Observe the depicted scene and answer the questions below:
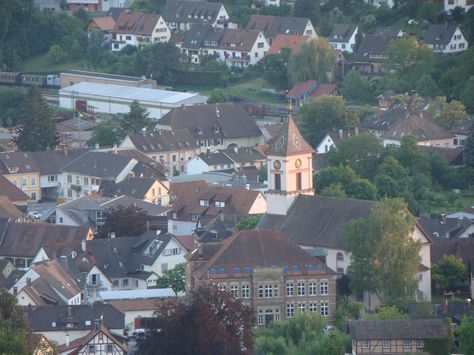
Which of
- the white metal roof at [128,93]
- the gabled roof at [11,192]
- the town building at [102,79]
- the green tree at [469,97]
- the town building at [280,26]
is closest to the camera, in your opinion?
the gabled roof at [11,192]

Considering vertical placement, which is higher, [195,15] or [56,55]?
[195,15]

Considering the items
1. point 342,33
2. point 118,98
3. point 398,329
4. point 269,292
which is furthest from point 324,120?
point 398,329

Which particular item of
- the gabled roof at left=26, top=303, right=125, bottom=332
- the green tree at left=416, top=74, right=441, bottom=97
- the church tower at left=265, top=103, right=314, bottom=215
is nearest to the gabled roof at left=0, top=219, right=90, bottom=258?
the church tower at left=265, top=103, right=314, bottom=215

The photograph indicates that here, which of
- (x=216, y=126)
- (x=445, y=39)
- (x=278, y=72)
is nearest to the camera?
(x=216, y=126)

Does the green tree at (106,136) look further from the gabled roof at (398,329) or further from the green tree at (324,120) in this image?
the gabled roof at (398,329)

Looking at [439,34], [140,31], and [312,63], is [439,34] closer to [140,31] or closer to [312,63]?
[312,63]

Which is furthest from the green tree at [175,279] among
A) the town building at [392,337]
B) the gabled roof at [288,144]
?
the town building at [392,337]

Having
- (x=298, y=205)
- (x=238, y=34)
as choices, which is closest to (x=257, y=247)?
(x=298, y=205)
